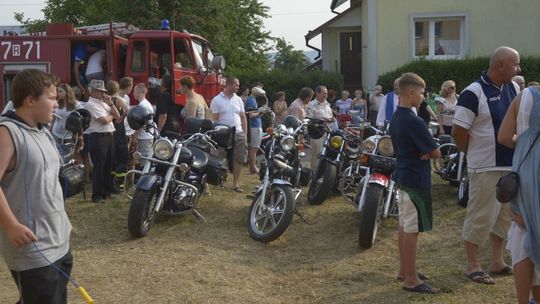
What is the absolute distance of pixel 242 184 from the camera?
9742 mm

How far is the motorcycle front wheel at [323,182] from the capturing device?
314 inches

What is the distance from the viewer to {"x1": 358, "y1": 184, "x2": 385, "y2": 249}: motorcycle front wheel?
5.88 m

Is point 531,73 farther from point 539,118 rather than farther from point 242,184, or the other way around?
point 539,118

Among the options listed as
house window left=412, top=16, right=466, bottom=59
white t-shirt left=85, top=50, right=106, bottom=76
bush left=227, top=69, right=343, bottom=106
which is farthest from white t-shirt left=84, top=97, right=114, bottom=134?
house window left=412, top=16, right=466, bottom=59

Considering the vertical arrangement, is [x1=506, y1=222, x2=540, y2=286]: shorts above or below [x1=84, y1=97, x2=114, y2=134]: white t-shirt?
below

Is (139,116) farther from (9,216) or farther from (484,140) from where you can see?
(9,216)

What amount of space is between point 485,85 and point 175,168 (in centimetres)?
329

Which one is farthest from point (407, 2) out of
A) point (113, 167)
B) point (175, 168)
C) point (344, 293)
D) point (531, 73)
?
point (344, 293)

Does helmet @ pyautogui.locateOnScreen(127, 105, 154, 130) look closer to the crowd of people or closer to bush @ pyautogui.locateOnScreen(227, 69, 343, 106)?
the crowd of people

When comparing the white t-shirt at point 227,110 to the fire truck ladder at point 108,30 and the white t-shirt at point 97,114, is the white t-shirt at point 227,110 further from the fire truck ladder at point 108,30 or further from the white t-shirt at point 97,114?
the fire truck ladder at point 108,30

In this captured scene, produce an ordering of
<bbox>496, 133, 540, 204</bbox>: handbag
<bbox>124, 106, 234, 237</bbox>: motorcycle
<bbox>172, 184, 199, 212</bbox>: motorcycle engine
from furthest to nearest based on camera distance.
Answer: <bbox>172, 184, 199, 212</bbox>: motorcycle engine → <bbox>124, 106, 234, 237</bbox>: motorcycle → <bbox>496, 133, 540, 204</bbox>: handbag

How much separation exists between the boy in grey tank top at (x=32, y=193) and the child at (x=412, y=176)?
2725mm

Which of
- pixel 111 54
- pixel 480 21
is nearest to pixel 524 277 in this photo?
pixel 111 54

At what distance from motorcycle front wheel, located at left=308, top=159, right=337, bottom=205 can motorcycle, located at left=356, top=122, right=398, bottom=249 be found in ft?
3.62
